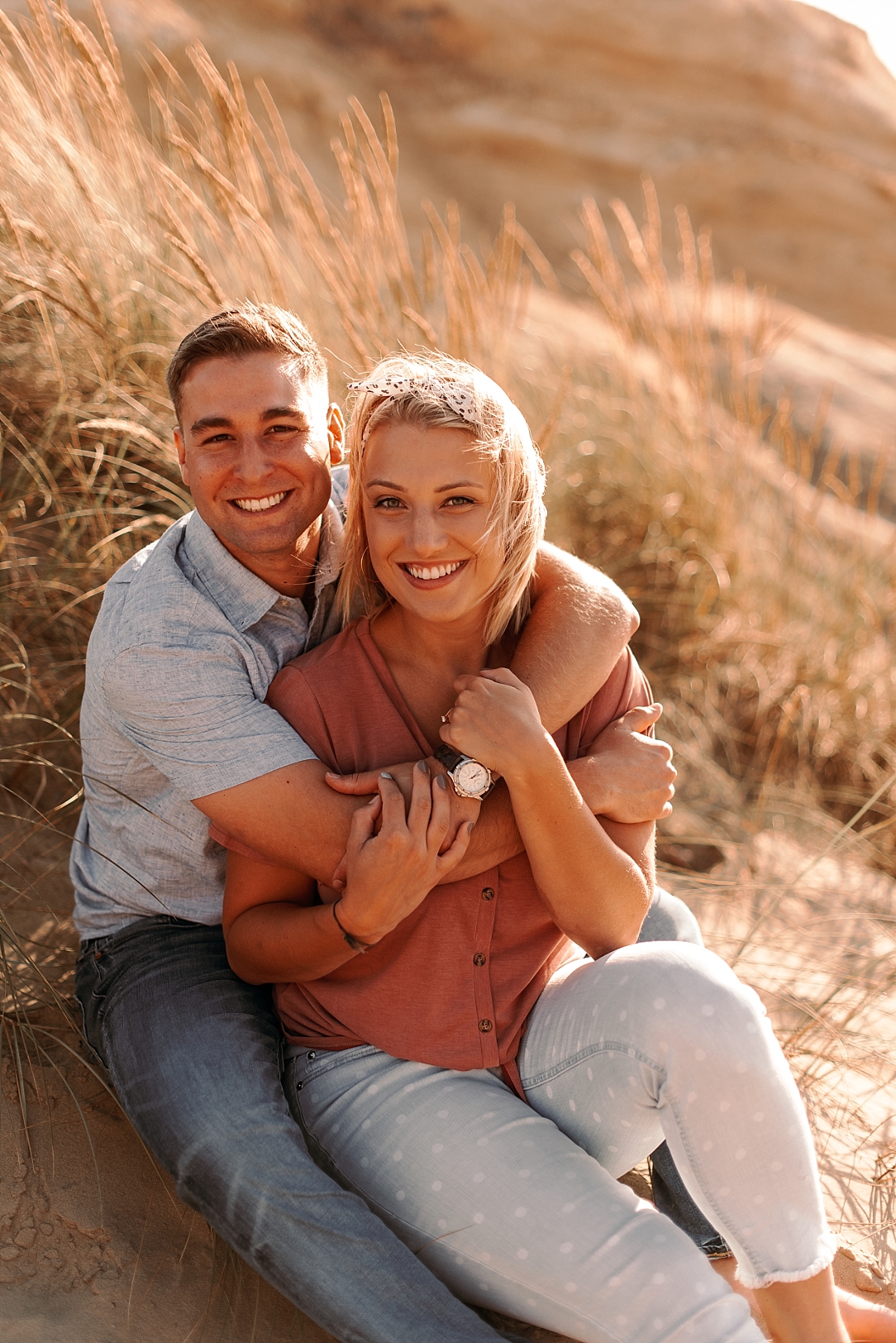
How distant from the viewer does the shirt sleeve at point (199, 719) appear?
1.83m

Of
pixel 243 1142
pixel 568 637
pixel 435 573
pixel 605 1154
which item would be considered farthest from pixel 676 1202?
pixel 435 573

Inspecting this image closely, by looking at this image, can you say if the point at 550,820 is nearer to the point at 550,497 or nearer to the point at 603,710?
the point at 603,710

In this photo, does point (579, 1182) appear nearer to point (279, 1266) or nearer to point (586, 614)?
point (279, 1266)

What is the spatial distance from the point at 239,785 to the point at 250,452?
615 mm

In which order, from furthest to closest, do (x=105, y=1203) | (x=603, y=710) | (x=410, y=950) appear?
1. (x=603, y=710)
2. (x=105, y=1203)
3. (x=410, y=950)

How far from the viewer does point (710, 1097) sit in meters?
1.69

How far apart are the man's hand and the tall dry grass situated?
86 cm

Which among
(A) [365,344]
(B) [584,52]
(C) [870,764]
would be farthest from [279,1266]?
(B) [584,52]

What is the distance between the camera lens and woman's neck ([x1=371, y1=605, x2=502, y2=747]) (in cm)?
204

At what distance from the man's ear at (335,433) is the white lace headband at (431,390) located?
1.25 ft

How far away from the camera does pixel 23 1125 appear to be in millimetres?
2020

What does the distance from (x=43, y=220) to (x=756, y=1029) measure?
9.16 ft

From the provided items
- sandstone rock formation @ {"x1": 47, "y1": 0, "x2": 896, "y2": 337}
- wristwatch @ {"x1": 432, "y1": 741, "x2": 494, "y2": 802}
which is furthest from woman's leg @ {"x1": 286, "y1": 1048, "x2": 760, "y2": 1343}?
sandstone rock formation @ {"x1": 47, "y1": 0, "x2": 896, "y2": 337}

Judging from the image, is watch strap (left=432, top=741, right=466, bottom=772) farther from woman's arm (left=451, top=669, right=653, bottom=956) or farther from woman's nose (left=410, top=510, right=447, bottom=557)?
woman's nose (left=410, top=510, right=447, bottom=557)
